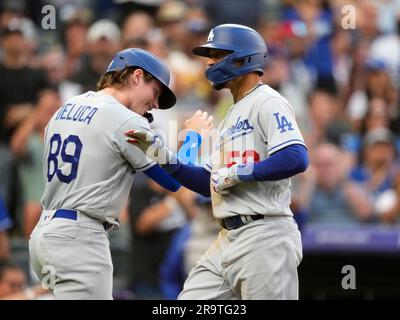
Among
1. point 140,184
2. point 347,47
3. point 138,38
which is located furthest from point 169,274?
point 347,47

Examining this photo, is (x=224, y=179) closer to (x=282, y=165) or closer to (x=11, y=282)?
(x=282, y=165)

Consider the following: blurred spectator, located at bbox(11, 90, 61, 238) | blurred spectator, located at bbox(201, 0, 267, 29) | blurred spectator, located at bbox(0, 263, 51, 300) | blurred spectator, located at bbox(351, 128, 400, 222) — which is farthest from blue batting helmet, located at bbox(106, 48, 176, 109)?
blurred spectator, located at bbox(201, 0, 267, 29)

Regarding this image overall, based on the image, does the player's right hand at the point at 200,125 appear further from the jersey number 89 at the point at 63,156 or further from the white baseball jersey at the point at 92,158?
the jersey number 89 at the point at 63,156

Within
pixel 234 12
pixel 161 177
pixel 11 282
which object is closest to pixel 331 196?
pixel 11 282

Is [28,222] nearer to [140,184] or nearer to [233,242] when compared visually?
[140,184]

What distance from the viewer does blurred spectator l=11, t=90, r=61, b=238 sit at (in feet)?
32.4

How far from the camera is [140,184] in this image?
967cm

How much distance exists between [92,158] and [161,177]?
1.52 feet

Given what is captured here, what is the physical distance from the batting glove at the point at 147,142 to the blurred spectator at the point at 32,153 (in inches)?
164

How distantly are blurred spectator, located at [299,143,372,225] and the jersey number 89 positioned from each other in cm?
428

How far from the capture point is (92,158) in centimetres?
578

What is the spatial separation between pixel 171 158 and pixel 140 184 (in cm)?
371

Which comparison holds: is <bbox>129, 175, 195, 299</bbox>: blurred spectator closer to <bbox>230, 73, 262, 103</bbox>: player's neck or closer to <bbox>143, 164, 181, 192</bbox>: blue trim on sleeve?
<bbox>143, 164, 181, 192</bbox>: blue trim on sleeve

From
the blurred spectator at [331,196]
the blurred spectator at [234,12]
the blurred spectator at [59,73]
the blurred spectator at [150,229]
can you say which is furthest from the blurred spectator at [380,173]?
the blurred spectator at [59,73]
